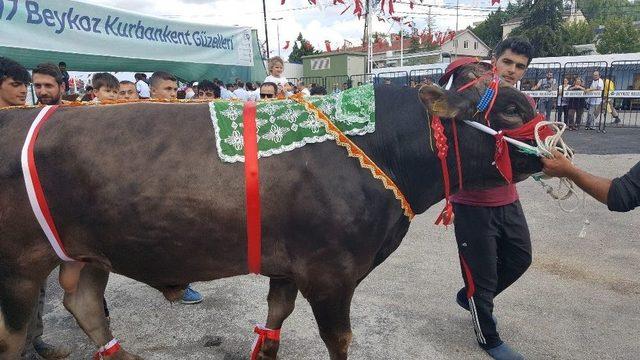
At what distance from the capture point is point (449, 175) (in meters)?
2.24

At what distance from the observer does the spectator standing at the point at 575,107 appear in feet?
45.8

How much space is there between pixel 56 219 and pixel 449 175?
1850 millimetres

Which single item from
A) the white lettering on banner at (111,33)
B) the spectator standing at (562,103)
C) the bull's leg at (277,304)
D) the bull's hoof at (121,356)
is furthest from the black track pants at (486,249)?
the spectator standing at (562,103)

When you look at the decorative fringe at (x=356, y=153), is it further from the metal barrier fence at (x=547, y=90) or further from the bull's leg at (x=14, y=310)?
the metal barrier fence at (x=547, y=90)

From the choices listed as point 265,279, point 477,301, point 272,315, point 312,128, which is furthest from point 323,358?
point 312,128

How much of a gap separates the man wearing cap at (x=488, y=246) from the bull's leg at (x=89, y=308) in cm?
219

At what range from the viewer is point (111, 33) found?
6.44 metres

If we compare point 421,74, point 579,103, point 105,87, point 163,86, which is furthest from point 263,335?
point 421,74

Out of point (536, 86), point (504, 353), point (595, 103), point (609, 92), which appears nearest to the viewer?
point (504, 353)

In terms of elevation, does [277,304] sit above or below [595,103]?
above

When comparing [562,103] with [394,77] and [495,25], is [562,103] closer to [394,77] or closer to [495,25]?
[394,77]

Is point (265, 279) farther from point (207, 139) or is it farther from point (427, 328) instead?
point (207, 139)

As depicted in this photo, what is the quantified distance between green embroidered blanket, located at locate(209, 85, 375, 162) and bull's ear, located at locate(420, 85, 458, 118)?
0.83 ft

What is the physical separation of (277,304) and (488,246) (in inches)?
53.4
